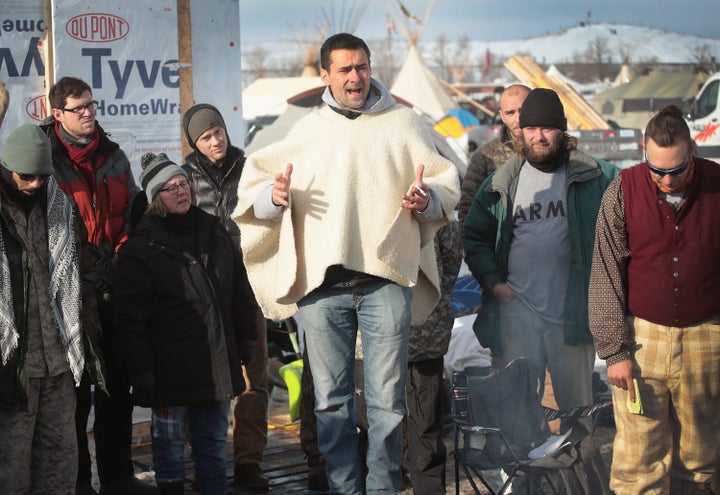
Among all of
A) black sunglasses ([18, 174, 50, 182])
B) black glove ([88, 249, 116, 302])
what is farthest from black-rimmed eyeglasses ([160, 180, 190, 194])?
black sunglasses ([18, 174, 50, 182])

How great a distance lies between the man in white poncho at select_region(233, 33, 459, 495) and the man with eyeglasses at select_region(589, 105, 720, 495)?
2.50 ft

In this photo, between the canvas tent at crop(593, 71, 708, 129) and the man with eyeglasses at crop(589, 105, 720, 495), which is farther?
the canvas tent at crop(593, 71, 708, 129)

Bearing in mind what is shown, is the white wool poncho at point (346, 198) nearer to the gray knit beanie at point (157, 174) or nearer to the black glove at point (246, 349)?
the gray knit beanie at point (157, 174)

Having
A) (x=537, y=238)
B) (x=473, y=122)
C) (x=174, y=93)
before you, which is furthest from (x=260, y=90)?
(x=537, y=238)

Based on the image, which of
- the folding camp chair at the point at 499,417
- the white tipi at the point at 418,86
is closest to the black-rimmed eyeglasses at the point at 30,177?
the folding camp chair at the point at 499,417

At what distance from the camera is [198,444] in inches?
187

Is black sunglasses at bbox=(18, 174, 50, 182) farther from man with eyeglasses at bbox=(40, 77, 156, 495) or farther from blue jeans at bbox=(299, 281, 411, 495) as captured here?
blue jeans at bbox=(299, 281, 411, 495)

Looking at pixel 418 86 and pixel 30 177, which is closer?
pixel 30 177

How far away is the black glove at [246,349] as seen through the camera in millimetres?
4902

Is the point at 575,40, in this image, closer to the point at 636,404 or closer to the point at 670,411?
the point at 670,411

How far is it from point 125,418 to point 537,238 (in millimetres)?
2252

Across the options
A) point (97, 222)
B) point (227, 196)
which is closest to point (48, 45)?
point (97, 222)

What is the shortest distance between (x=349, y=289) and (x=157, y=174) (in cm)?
126

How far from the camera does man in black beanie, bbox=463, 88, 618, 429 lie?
4891 millimetres
